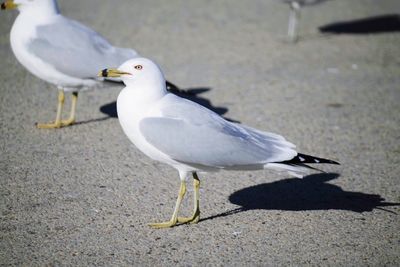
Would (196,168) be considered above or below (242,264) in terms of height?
above

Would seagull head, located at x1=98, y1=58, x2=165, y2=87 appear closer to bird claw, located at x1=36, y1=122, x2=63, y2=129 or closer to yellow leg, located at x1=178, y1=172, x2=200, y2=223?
yellow leg, located at x1=178, y1=172, x2=200, y2=223

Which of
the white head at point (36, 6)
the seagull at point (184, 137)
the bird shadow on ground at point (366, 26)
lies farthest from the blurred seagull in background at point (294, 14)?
the seagull at point (184, 137)

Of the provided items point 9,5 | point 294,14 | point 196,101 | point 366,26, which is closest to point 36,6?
point 9,5

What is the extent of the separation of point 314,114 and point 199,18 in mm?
4409

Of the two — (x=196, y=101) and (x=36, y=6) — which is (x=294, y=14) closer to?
(x=196, y=101)

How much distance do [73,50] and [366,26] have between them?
22.3 ft

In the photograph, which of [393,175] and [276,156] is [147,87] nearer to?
[276,156]

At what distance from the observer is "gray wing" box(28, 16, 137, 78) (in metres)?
6.22

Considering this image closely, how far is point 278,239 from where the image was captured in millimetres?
4430

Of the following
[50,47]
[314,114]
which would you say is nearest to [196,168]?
[50,47]

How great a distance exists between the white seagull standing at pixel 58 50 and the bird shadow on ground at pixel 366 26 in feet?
18.0

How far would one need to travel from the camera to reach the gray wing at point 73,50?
6219mm

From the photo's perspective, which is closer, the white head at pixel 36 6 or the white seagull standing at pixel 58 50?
the white seagull standing at pixel 58 50

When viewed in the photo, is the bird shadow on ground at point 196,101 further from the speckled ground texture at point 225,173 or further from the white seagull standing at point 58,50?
the white seagull standing at point 58,50
